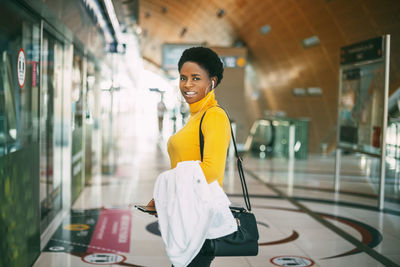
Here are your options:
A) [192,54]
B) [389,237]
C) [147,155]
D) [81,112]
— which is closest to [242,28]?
[147,155]

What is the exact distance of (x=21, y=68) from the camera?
11.8 ft

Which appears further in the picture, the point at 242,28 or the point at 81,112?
the point at 242,28

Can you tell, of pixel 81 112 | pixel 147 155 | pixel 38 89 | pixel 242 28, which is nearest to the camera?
pixel 38 89

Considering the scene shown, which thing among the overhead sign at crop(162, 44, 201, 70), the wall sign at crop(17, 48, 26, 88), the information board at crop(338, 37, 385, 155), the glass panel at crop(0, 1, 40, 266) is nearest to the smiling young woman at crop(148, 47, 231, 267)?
the glass panel at crop(0, 1, 40, 266)

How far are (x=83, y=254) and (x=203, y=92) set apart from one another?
279cm

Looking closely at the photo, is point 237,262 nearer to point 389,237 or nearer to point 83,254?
point 83,254

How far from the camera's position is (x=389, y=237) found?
5.44m

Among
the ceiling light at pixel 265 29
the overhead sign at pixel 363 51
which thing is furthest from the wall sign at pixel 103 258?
the ceiling light at pixel 265 29

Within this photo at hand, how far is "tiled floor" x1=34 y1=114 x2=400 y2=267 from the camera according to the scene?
4.52 metres

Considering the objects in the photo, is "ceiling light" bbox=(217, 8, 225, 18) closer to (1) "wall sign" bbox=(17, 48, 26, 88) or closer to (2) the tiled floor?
(2) the tiled floor

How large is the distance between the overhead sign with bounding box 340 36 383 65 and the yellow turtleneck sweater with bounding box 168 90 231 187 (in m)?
5.65

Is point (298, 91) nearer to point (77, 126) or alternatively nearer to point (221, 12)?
point (221, 12)

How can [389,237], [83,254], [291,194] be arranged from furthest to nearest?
[291,194] → [389,237] → [83,254]

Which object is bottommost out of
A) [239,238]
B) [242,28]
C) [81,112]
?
[239,238]
